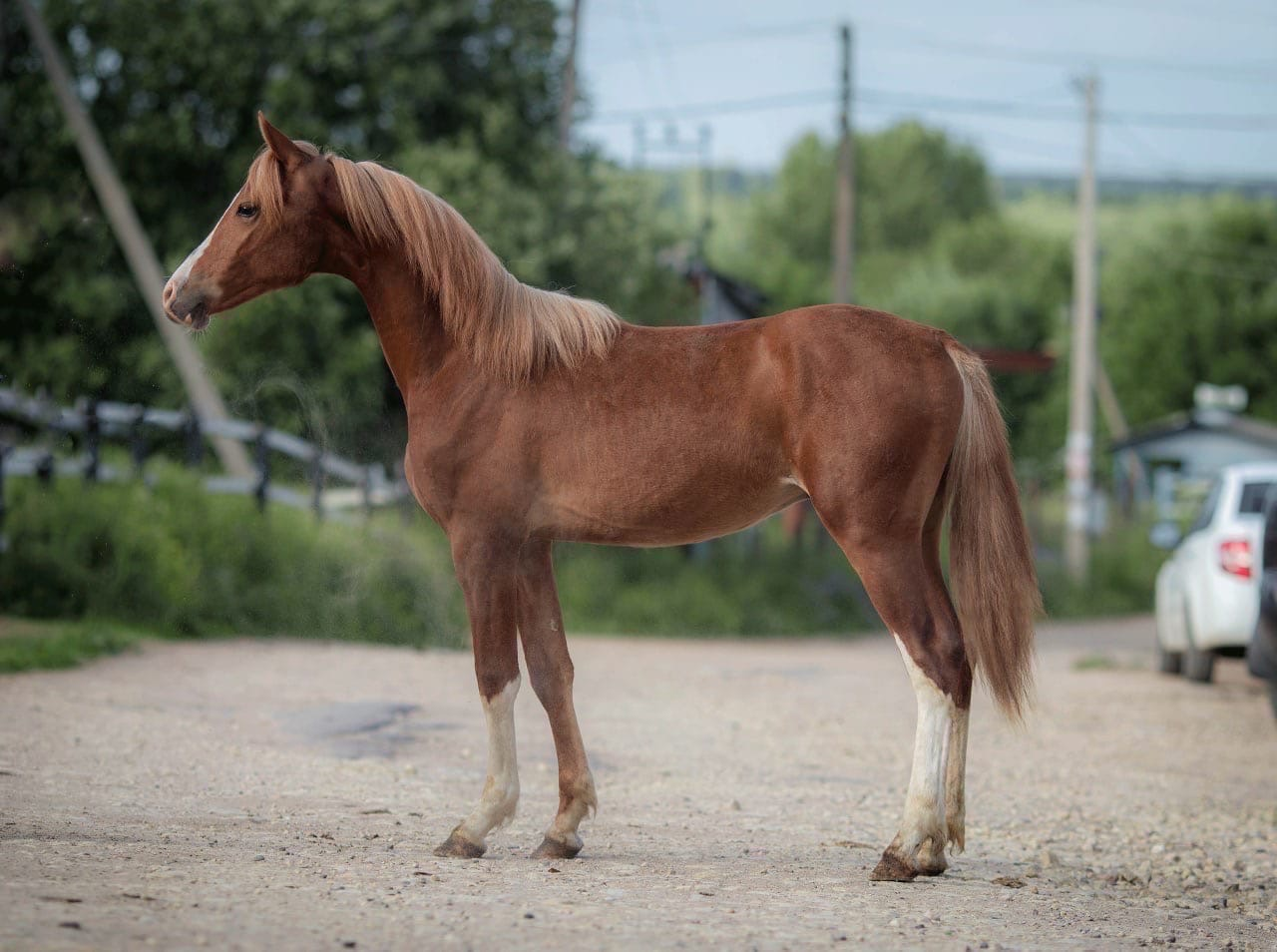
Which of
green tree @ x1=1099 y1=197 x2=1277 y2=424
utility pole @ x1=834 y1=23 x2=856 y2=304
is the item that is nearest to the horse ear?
utility pole @ x1=834 y1=23 x2=856 y2=304

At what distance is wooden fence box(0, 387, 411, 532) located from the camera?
1469 centimetres

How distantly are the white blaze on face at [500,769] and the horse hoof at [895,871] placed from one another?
1333mm

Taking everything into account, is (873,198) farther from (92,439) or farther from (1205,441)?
(92,439)

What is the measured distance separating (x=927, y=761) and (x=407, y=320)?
2.55 m

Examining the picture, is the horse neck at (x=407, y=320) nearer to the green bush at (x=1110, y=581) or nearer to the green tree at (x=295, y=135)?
the green tree at (x=295, y=135)

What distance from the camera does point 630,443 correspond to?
5473mm

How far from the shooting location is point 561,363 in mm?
5656

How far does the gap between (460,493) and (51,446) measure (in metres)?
10.9

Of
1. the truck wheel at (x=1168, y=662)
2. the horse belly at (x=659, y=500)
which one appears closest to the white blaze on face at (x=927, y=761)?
the horse belly at (x=659, y=500)

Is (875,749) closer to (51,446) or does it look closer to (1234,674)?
(1234,674)

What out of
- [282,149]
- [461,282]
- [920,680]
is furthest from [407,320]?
[920,680]

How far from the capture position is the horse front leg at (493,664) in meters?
5.45

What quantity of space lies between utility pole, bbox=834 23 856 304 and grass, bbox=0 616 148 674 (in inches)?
622

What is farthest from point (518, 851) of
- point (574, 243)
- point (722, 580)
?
point (574, 243)
